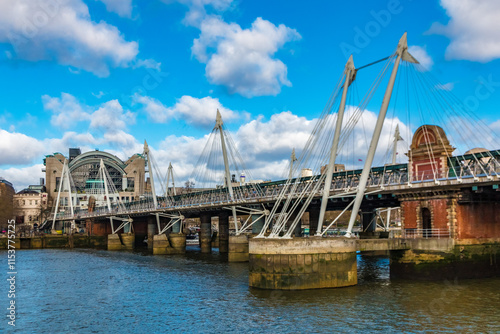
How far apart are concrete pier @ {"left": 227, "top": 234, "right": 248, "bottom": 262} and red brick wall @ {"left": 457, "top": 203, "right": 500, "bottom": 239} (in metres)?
32.3

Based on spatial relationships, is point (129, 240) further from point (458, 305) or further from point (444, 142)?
point (458, 305)

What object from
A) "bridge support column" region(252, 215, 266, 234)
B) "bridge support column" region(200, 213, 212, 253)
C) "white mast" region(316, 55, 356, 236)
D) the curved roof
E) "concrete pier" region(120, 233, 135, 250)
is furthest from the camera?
the curved roof

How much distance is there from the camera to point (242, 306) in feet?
116

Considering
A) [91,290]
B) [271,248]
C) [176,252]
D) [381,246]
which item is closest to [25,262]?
[176,252]

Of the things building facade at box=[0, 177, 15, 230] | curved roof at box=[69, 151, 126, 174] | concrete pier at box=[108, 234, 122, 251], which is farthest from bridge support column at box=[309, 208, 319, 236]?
curved roof at box=[69, 151, 126, 174]

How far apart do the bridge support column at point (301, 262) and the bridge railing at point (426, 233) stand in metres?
8.65

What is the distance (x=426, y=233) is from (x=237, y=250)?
30872 millimetres

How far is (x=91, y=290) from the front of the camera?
45.9 m

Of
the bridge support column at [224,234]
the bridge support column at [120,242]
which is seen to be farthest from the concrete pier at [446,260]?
the bridge support column at [120,242]

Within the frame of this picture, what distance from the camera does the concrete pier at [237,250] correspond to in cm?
6875

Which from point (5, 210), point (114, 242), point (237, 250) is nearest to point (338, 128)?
point (237, 250)

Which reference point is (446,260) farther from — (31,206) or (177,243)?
(31,206)

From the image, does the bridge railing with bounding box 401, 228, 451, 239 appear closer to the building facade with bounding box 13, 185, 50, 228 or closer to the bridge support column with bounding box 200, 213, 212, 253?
the bridge support column with bounding box 200, 213, 212, 253

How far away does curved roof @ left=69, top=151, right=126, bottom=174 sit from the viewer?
18438cm
